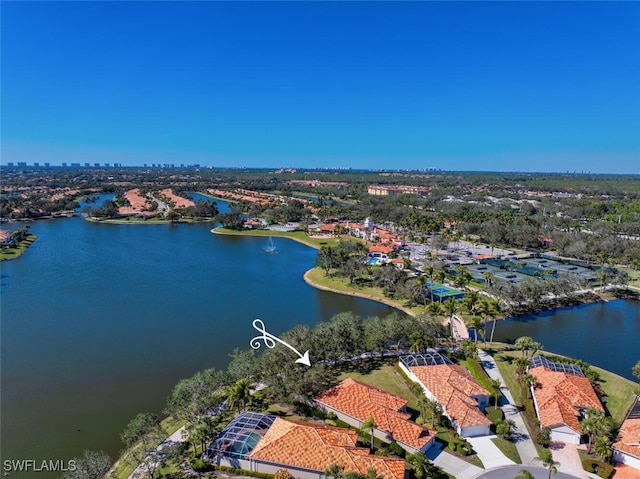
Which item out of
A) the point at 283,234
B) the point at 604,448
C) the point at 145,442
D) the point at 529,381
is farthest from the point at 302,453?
the point at 283,234

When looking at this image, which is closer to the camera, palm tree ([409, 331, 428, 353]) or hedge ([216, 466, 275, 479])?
hedge ([216, 466, 275, 479])

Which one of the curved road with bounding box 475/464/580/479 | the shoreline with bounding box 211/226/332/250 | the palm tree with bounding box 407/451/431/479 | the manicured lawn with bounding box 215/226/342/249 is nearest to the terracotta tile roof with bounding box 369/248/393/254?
the manicured lawn with bounding box 215/226/342/249

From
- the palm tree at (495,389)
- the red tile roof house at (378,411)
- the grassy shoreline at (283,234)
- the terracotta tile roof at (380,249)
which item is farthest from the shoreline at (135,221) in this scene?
the palm tree at (495,389)

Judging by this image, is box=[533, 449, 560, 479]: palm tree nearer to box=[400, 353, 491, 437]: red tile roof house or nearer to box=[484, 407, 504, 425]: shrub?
box=[400, 353, 491, 437]: red tile roof house

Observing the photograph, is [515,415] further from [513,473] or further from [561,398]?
[513,473]

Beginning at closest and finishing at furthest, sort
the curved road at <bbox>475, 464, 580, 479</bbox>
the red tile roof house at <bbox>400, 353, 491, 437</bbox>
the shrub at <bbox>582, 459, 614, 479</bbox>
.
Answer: the curved road at <bbox>475, 464, 580, 479</bbox>, the shrub at <bbox>582, 459, 614, 479</bbox>, the red tile roof house at <bbox>400, 353, 491, 437</bbox>

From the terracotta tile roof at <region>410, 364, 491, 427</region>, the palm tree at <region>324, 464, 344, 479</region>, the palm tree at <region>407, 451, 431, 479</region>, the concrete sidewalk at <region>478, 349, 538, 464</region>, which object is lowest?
the concrete sidewalk at <region>478, 349, 538, 464</region>
